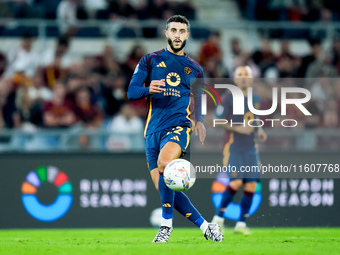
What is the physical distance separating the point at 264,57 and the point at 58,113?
470 centimetres

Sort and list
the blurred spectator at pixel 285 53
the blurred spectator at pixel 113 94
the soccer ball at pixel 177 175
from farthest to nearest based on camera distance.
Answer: the blurred spectator at pixel 285 53 → the blurred spectator at pixel 113 94 → the soccer ball at pixel 177 175

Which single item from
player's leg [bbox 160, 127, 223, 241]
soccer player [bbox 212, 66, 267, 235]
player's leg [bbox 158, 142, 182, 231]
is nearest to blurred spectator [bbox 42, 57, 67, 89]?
soccer player [bbox 212, 66, 267, 235]

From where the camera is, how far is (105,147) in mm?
Result: 11984

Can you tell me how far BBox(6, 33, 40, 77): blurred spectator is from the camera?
14.0 metres

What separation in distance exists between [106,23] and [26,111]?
10.7 feet

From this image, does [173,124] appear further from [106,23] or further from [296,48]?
[296,48]

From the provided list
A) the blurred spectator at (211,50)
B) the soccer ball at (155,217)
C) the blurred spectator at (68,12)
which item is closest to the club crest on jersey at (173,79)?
the soccer ball at (155,217)

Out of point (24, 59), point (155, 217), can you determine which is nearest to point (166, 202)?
point (155, 217)

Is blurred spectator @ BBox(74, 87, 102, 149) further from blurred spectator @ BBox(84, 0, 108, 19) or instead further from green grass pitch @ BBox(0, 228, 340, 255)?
blurred spectator @ BBox(84, 0, 108, 19)

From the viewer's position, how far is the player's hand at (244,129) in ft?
33.3

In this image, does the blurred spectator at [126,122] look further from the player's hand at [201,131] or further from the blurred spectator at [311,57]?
the player's hand at [201,131]

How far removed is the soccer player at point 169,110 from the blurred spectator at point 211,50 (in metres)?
6.45

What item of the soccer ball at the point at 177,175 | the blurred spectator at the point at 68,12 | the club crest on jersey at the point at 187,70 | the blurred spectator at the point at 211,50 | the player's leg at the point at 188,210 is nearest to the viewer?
the soccer ball at the point at 177,175

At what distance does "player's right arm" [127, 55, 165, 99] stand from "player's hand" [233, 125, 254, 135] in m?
2.49
